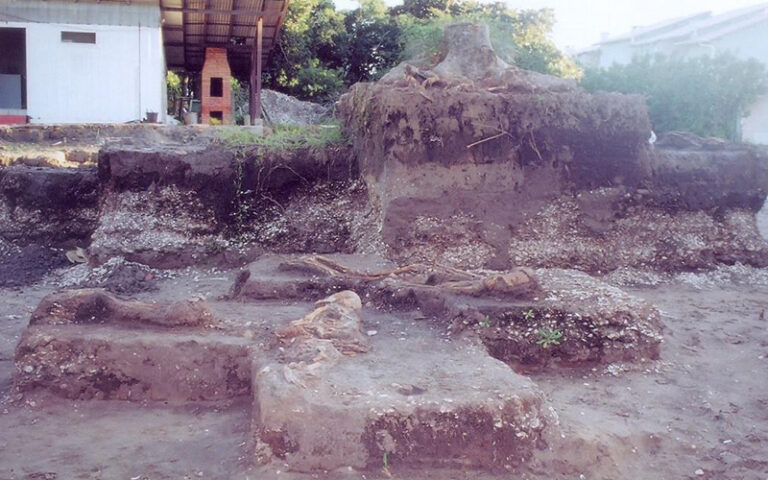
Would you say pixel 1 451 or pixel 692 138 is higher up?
pixel 692 138

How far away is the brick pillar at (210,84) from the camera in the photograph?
622 inches

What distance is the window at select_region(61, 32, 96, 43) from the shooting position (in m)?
12.7

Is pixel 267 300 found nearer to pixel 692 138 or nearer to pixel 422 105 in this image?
pixel 422 105

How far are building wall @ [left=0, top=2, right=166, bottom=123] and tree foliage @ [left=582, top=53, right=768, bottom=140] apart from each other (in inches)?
370

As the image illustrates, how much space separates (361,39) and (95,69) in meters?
8.87

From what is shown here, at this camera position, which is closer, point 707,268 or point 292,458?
point 292,458

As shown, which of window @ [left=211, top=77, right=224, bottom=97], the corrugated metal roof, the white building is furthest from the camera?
the white building

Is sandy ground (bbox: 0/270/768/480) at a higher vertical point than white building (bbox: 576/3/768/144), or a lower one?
lower

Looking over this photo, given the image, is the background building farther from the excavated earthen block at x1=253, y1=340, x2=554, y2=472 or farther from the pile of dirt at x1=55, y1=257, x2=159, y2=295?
the excavated earthen block at x1=253, y1=340, x2=554, y2=472

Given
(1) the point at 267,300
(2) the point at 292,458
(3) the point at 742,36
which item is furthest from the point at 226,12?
(3) the point at 742,36

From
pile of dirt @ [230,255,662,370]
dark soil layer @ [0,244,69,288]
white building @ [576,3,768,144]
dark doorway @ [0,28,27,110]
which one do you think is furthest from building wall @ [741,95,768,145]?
dark soil layer @ [0,244,69,288]

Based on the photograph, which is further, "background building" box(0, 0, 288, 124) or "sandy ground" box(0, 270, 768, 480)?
"background building" box(0, 0, 288, 124)

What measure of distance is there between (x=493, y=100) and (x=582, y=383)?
2.82 meters

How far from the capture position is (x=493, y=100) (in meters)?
6.32
